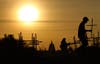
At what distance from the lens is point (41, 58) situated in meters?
28.8

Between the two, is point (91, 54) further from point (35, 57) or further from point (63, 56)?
point (35, 57)

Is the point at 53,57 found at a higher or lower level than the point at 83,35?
lower

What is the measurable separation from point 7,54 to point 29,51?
109 inches

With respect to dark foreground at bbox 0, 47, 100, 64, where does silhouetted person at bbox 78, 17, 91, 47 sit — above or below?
above

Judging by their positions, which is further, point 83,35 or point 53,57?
point 53,57

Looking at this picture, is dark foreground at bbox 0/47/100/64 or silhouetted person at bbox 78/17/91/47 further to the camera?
silhouetted person at bbox 78/17/91/47

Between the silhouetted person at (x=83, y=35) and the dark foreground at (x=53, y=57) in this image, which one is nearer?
the dark foreground at (x=53, y=57)

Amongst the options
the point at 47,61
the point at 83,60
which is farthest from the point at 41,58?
the point at 83,60

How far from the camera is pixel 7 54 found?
1161 inches

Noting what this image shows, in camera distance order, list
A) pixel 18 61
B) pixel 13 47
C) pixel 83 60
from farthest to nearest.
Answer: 1. pixel 13 47
2. pixel 18 61
3. pixel 83 60

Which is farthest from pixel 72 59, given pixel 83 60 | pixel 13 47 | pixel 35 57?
pixel 13 47

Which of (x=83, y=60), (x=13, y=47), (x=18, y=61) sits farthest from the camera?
(x=13, y=47)

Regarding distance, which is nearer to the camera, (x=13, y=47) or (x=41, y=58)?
(x=41, y=58)

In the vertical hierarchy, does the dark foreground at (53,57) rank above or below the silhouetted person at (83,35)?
below
